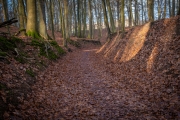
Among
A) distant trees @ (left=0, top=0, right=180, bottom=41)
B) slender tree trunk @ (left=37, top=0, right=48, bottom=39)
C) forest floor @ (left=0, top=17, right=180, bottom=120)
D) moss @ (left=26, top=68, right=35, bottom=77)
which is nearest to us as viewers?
forest floor @ (left=0, top=17, right=180, bottom=120)

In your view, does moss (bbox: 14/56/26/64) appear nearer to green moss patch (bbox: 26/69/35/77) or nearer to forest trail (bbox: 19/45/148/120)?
green moss patch (bbox: 26/69/35/77)

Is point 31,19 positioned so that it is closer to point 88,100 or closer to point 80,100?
point 80,100

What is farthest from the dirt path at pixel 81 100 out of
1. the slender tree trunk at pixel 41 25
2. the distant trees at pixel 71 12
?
the slender tree trunk at pixel 41 25

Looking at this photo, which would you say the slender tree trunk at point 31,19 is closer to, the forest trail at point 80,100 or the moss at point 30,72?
the moss at point 30,72

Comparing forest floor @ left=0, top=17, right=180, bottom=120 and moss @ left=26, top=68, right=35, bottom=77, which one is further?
moss @ left=26, top=68, right=35, bottom=77

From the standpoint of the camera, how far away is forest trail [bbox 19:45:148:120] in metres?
4.43

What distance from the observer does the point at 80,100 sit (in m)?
5.51

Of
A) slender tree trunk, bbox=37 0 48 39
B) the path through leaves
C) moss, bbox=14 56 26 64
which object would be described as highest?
slender tree trunk, bbox=37 0 48 39

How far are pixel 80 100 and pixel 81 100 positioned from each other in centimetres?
4

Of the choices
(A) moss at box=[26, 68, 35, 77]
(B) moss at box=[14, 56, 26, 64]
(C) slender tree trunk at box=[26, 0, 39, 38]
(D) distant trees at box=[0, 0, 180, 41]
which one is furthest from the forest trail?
(D) distant trees at box=[0, 0, 180, 41]

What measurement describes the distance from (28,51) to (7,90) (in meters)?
5.00

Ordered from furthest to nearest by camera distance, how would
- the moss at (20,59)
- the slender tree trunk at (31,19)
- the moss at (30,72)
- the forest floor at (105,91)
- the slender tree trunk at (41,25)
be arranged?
the slender tree trunk at (41,25), the slender tree trunk at (31,19), the moss at (20,59), the moss at (30,72), the forest floor at (105,91)

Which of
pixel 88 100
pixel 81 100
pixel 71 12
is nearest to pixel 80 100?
pixel 81 100

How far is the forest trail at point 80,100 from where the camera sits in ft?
14.5
